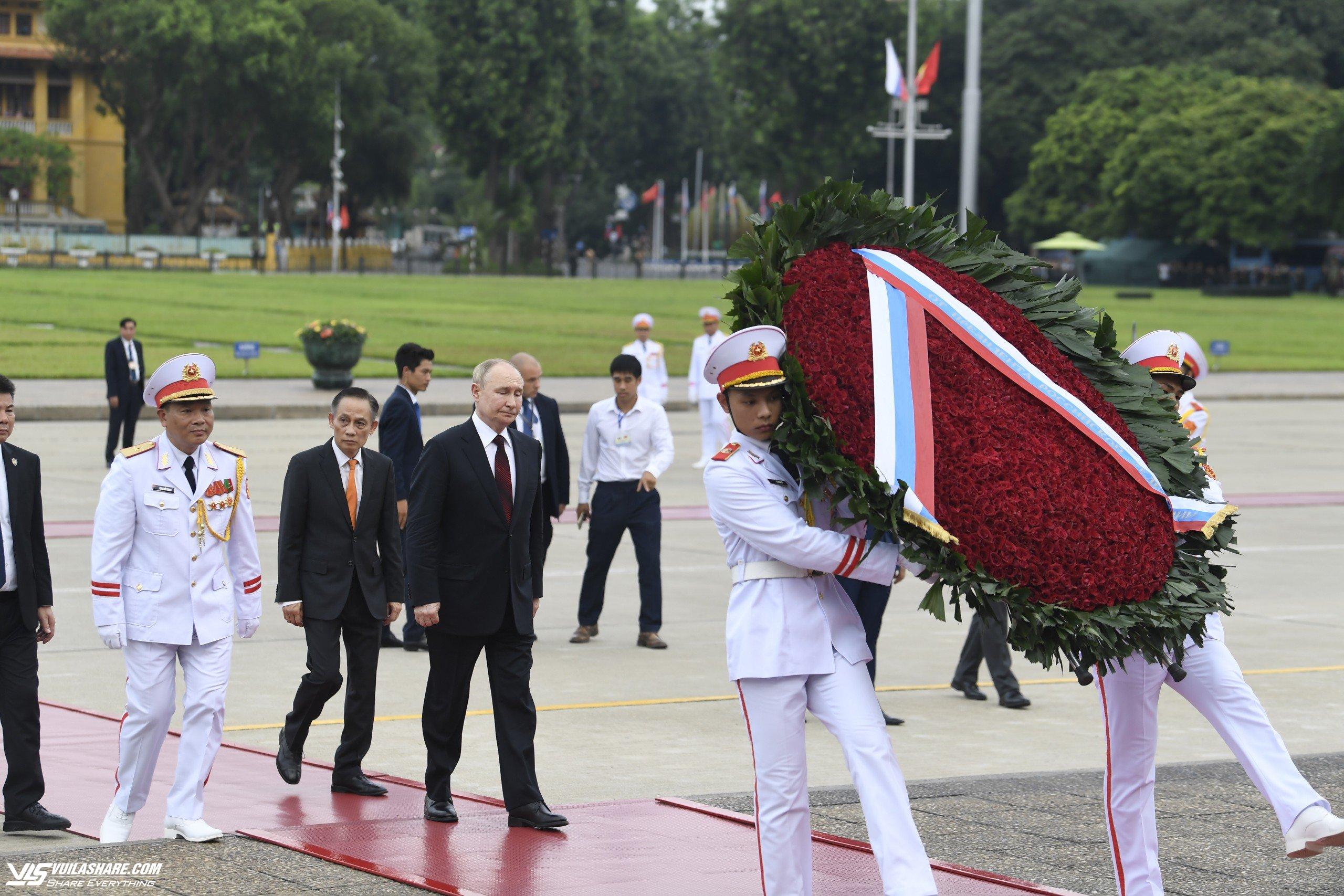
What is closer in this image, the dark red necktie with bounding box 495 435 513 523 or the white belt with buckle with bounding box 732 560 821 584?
the white belt with buckle with bounding box 732 560 821 584

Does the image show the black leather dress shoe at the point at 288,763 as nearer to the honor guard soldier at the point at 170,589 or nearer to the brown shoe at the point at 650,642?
the honor guard soldier at the point at 170,589

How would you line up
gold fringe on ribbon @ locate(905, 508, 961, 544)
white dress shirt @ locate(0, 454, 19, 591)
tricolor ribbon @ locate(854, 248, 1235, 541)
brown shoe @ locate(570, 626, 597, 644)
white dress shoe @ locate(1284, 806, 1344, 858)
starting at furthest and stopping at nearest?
brown shoe @ locate(570, 626, 597, 644), white dress shirt @ locate(0, 454, 19, 591), white dress shoe @ locate(1284, 806, 1344, 858), tricolor ribbon @ locate(854, 248, 1235, 541), gold fringe on ribbon @ locate(905, 508, 961, 544)

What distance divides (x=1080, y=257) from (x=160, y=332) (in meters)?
64.2

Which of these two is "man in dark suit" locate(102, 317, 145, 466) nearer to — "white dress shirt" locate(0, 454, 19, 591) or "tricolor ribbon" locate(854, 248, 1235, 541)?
"white dress shirt" locate(0, 454, 19, 591)

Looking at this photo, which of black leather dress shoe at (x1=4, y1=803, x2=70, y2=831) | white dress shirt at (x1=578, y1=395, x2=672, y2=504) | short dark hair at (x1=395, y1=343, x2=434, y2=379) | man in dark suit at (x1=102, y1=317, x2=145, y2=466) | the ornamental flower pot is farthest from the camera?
the ornamental flower pot

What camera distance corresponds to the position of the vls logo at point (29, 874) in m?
5.51

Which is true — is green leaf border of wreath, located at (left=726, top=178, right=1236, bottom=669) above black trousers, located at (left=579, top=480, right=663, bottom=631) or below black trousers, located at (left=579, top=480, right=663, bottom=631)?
above

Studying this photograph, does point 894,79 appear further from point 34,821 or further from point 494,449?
point 34,821

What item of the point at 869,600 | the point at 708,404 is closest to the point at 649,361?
the point at 708,404

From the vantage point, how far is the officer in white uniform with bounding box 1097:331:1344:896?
555cm

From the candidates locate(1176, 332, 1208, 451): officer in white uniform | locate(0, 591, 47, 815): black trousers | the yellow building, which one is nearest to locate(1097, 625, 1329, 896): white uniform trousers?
locate(1176, 332, 1208, 451): officer in white uniform

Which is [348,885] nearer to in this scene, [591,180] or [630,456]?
[630,456]

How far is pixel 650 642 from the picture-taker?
11.0 metres

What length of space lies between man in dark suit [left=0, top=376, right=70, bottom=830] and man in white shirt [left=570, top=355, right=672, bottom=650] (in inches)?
189
